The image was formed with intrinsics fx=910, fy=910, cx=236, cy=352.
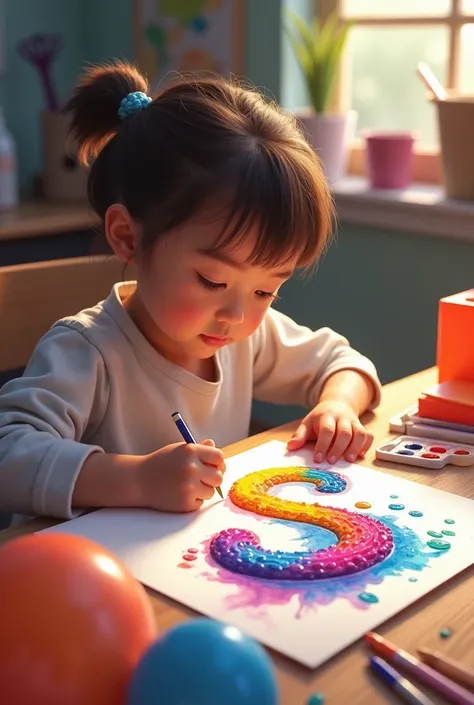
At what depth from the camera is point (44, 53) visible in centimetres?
238

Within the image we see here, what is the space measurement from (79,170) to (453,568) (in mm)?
1885

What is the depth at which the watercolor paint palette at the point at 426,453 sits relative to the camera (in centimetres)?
93

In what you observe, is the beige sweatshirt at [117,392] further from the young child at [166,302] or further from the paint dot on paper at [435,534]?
the paint dot on paper at [435,534]

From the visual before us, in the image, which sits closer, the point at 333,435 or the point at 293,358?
the point at 333,435

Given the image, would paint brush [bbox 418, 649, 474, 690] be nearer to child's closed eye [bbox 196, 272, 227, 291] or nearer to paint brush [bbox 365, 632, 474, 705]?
paint brush [bbox 365, 632, 474, 705]

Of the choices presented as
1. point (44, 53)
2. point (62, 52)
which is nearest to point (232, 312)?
point (44, 53)

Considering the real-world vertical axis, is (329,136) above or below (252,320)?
above

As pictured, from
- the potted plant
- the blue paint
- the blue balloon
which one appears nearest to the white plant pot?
the potted plant

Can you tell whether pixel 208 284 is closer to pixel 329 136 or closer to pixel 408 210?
pixel 408 210

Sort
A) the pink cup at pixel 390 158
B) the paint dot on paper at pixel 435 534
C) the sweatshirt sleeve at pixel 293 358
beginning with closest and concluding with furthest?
the paint dot on paper at pixel 435 534
the sweatshirt sleeve at pixel 293 358
the pink cup at pixel 390 158

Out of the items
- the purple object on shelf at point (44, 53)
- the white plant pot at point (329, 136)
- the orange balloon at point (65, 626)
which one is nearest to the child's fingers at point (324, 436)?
the orange balloon at point (65, 626)

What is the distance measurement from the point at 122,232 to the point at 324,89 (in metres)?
1.14

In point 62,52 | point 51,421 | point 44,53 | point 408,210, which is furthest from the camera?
point 62,52

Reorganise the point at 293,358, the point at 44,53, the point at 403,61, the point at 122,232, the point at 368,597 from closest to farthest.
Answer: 1. the point at 368,597
2. the point at 122,232
3. the point at 293,358
4. the point at 403,61
5. the point at 44,53
